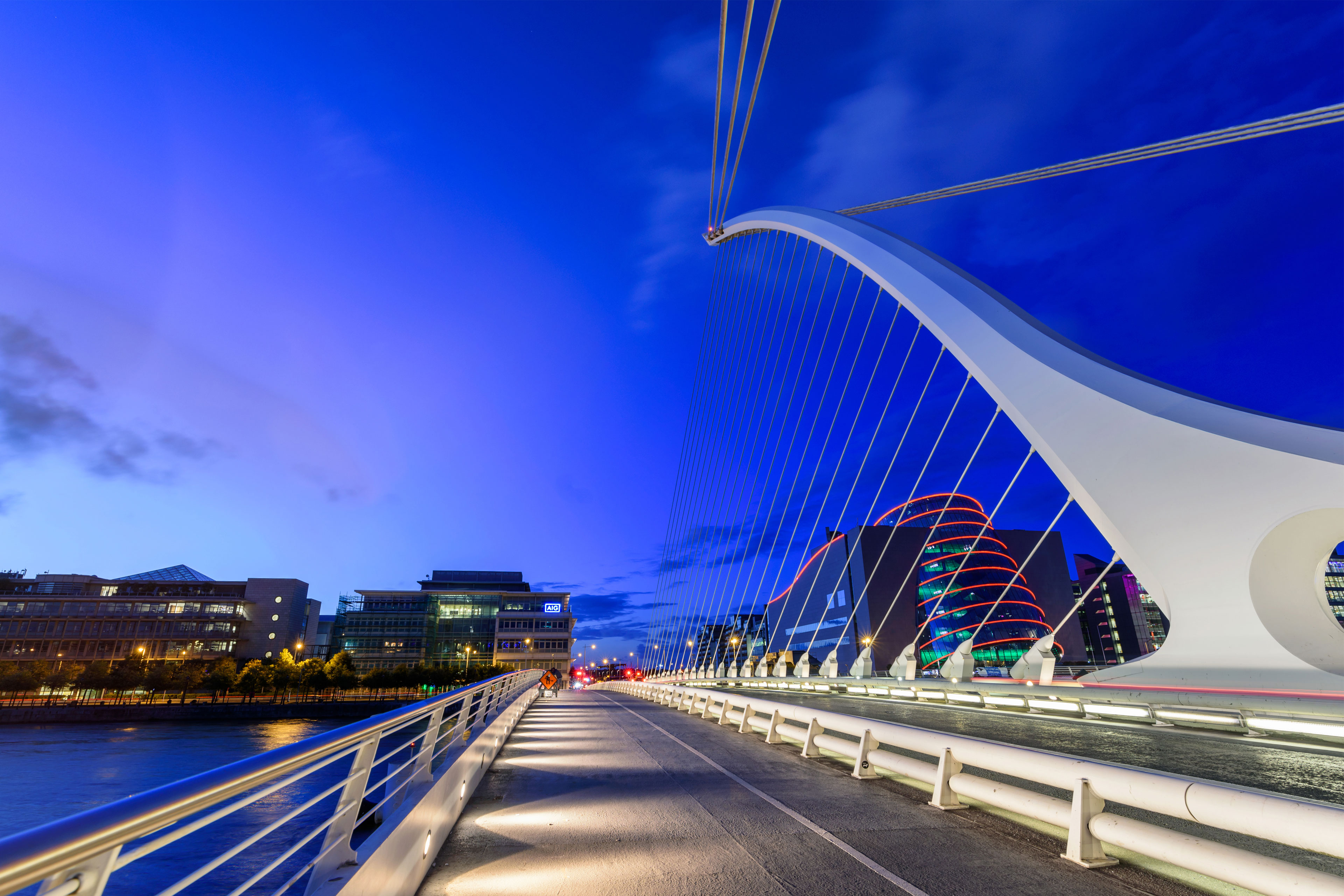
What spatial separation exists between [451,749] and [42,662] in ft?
403

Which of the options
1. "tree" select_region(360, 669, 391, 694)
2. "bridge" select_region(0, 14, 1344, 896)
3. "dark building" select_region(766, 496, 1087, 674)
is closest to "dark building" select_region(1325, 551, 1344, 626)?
"dark building" select_region(766, 496, 1087, 674)

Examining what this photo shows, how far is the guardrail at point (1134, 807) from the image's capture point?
3936 millimetres

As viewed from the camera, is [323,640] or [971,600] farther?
[323,640]

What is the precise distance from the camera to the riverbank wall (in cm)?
7275

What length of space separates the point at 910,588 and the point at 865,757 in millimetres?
103176

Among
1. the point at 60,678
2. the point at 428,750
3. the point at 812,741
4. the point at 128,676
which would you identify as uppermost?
the point at 428,750

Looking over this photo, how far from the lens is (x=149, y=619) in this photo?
355 ft

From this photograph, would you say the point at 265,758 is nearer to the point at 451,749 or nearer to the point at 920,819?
the point at 451,749

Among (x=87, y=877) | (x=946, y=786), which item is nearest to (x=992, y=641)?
(x=946, y=786)

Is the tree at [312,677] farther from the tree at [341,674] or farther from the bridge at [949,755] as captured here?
the bridge at [949,755]

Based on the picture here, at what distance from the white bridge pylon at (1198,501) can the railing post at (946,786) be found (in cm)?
1217

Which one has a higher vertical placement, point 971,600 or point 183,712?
point 971,600

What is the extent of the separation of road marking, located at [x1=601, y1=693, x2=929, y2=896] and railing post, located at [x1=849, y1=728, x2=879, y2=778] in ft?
4.55

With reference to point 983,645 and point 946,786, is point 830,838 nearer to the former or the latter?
point 946,786
